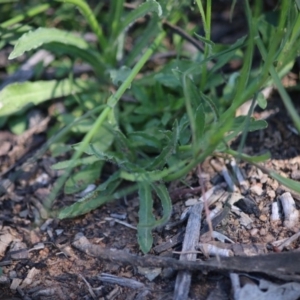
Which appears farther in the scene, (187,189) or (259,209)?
(187,189)

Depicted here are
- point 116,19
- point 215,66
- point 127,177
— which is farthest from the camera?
point 116,19

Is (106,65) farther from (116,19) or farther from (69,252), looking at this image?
(69,252)

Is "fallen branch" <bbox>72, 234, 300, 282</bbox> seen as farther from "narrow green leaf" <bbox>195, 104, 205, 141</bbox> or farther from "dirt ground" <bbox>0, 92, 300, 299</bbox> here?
"narrow green leaf" <bbox>195, 104, 205, 141</bbox>

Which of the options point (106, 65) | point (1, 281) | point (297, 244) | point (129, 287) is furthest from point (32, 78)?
point (297, 244)

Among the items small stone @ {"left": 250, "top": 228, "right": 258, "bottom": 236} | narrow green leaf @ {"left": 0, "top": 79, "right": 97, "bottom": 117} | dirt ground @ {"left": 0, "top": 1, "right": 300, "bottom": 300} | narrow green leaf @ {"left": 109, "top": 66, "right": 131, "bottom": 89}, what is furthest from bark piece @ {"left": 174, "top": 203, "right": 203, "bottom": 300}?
narrow green leaf @ {"left": 0, "top": 79, "right": 97, "bottom": 117}

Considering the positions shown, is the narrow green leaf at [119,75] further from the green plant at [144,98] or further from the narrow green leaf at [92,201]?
the narrow green leaf at [92,201]

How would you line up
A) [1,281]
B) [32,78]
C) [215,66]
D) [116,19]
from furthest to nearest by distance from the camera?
[32,78] → [116,19] → [215,66] → [1,281]
